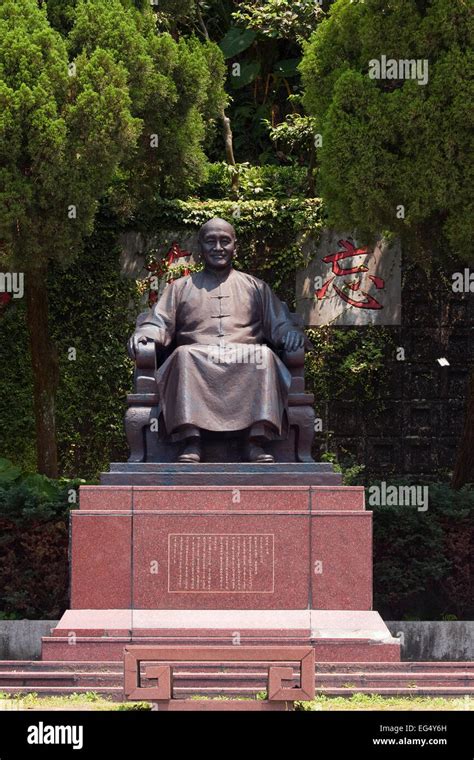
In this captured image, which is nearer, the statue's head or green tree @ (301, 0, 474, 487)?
the statue's head

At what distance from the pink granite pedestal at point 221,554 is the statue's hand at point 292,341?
103 cm

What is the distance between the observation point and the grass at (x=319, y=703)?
6.34 metres

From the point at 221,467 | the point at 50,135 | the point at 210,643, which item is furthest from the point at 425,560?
the point at 50,135

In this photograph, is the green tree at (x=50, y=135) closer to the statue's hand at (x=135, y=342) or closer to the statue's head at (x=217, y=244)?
the statue's head at (x=217, y=244)

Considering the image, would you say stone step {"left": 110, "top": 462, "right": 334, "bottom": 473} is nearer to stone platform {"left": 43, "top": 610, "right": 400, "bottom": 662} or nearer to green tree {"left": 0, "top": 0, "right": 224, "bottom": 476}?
stone platform {"left": 43, "top": 610, "right": 400, "bottom": 662}

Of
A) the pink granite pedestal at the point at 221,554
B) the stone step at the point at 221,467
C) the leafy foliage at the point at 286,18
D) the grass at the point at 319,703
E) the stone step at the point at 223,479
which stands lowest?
the grass at the point at 319,703

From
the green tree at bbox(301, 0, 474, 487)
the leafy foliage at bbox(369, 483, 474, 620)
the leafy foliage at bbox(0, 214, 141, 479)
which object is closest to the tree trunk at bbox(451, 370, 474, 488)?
the leafy foliage at bbox(369, 483, 474, 620)

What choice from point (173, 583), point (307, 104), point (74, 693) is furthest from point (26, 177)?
point (74, 693)

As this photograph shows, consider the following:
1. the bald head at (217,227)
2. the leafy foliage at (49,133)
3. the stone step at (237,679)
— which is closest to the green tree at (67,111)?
the leafy foliage at (49,133)

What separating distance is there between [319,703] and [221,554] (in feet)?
5.35

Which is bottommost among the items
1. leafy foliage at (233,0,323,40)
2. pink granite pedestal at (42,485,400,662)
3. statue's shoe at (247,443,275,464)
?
pink granite pedestal at (42,485,400,662)

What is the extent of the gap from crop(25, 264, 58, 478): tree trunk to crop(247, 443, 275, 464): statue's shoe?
340cm

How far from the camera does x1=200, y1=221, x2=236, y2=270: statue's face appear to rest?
9.06 meters

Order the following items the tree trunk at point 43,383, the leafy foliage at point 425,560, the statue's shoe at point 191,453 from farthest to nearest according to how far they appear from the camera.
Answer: the tree trunk at point 43,383, the leafy foliage at point 425,560, the statue's shoe at point 191,453
